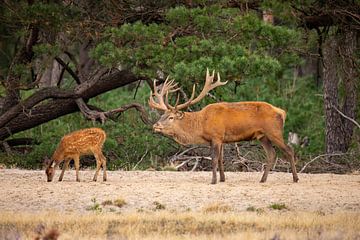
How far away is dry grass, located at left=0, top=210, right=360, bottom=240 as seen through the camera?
12.2 m

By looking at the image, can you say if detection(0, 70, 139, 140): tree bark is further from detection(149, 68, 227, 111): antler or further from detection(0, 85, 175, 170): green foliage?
detection(149, 68, 227, 111): antler

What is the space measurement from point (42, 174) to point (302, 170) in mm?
5789

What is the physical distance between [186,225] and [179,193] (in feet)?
8.38

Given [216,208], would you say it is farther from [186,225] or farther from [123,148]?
[123,148]

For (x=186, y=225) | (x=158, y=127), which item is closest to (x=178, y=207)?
(x=186, y=225)

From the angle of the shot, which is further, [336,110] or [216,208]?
[336,110]

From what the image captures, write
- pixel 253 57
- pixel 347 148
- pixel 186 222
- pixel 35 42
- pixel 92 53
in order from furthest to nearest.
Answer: pixel 347 148, pixel 35 42, pixel 92 53, pixel 253 57, pixel 186 222

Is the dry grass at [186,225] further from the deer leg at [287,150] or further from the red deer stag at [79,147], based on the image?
the red deer stag at [79,147]

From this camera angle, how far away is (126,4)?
19.5 metres

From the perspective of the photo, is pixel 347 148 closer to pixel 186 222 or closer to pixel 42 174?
pixel 42 174

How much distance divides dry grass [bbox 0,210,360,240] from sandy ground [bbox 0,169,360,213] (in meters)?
0.79

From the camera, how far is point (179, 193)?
15.7 meters

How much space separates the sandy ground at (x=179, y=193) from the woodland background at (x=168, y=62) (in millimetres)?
2038

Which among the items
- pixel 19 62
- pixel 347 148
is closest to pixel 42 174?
pixel 19 62
